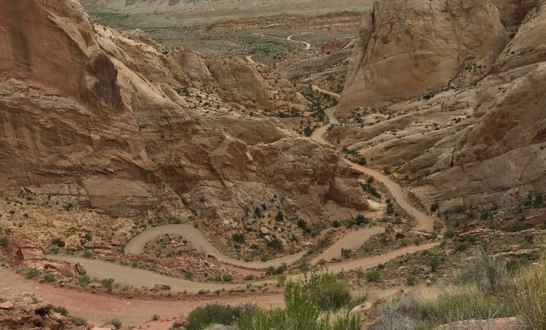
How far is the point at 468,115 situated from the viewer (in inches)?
1549

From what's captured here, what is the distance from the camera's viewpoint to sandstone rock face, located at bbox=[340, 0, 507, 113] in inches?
1967

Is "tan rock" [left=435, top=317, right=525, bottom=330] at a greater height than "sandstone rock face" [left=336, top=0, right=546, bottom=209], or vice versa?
"sandstone rock face" [left=336, top=0, right=546, bottom=209]

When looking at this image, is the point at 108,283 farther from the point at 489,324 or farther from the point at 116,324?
the point at 489,324

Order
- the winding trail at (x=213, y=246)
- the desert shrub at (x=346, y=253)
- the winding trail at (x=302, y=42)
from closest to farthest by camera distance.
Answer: the winding trail at (x=213, y=246), the desert shrub at (x=346, y=253), the winding trail at (x=302, y=42)

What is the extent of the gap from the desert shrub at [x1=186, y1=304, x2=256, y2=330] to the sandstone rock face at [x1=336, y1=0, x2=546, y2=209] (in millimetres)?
16908

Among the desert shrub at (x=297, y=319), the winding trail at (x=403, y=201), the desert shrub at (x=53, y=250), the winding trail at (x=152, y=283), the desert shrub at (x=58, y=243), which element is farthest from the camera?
the winding trail at (x=403, y=201)

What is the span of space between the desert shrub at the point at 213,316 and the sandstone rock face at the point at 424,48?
38179 millimetres

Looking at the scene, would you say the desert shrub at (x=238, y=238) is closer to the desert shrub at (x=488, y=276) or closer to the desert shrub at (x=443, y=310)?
the desert shrub at (x=488, y=276)

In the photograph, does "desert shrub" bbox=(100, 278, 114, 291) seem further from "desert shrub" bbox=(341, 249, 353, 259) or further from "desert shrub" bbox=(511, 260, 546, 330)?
"desert shrub" bbox=(511, 260, 546, 330)

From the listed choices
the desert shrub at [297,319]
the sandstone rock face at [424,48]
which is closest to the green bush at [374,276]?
the desert shrub at [297,319]

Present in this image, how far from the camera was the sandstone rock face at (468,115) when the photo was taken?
29172 mm

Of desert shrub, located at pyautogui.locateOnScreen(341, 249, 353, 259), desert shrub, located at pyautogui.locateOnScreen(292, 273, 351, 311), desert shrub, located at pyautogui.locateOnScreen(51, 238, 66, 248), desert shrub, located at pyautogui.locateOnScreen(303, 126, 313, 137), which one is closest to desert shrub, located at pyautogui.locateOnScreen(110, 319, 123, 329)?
desert shrub, located at pyautogui.locateOnScreen(292, 273, 351, 311)

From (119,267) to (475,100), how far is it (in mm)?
29722

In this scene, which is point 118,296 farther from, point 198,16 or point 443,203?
point 198,16
